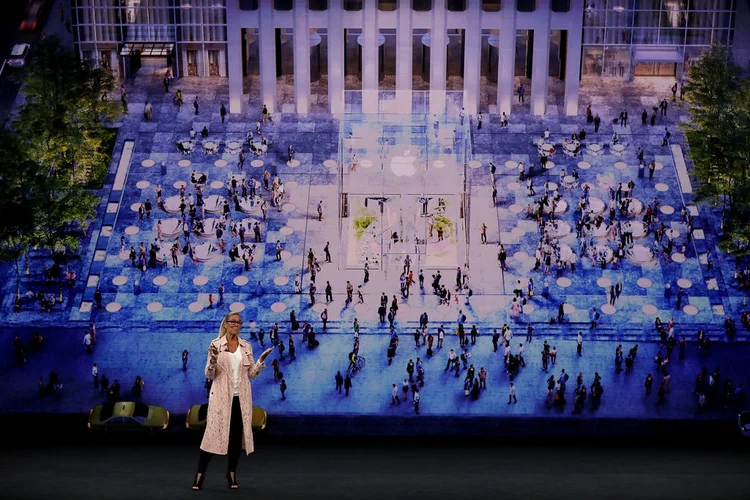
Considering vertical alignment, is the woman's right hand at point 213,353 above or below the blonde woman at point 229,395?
above

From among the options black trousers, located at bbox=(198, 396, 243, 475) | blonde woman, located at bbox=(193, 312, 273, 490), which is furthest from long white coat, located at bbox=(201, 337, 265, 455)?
black trousers, located at bbox=(198, 396, 243, 475)

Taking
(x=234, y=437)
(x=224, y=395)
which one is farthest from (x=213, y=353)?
(x=234, y=437)

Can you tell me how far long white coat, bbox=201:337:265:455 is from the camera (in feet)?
111

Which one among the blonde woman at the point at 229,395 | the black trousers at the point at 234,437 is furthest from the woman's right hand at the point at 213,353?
the black trousers at the point at 234,437

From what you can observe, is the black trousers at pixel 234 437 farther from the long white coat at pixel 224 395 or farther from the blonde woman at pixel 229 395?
the long white coat at pixel 224 395

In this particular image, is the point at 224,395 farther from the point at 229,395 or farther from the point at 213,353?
the point at 213,353

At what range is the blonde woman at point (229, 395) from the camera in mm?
33625

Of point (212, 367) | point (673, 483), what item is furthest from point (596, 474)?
point (212, 367)

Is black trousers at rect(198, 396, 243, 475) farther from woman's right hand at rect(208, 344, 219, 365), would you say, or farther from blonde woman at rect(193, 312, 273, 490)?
woman's right hand at rect(208, 344, 219, 365)

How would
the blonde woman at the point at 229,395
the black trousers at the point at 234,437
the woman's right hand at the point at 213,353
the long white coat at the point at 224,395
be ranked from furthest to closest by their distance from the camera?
the black trousers at the point at 234,437 → the long white coat at the point at 224,395 → the blonde woman at the point at 229,395 → the woman's right hand at the point at 213,353

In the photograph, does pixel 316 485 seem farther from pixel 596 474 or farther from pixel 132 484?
pixel 596 474

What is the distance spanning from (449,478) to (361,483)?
3686 mm

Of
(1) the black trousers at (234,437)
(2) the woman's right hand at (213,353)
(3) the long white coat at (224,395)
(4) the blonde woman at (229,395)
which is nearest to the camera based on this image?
(2) the woman's right hand at (213,353)

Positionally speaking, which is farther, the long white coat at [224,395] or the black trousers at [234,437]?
the black trousers at [234,437]
